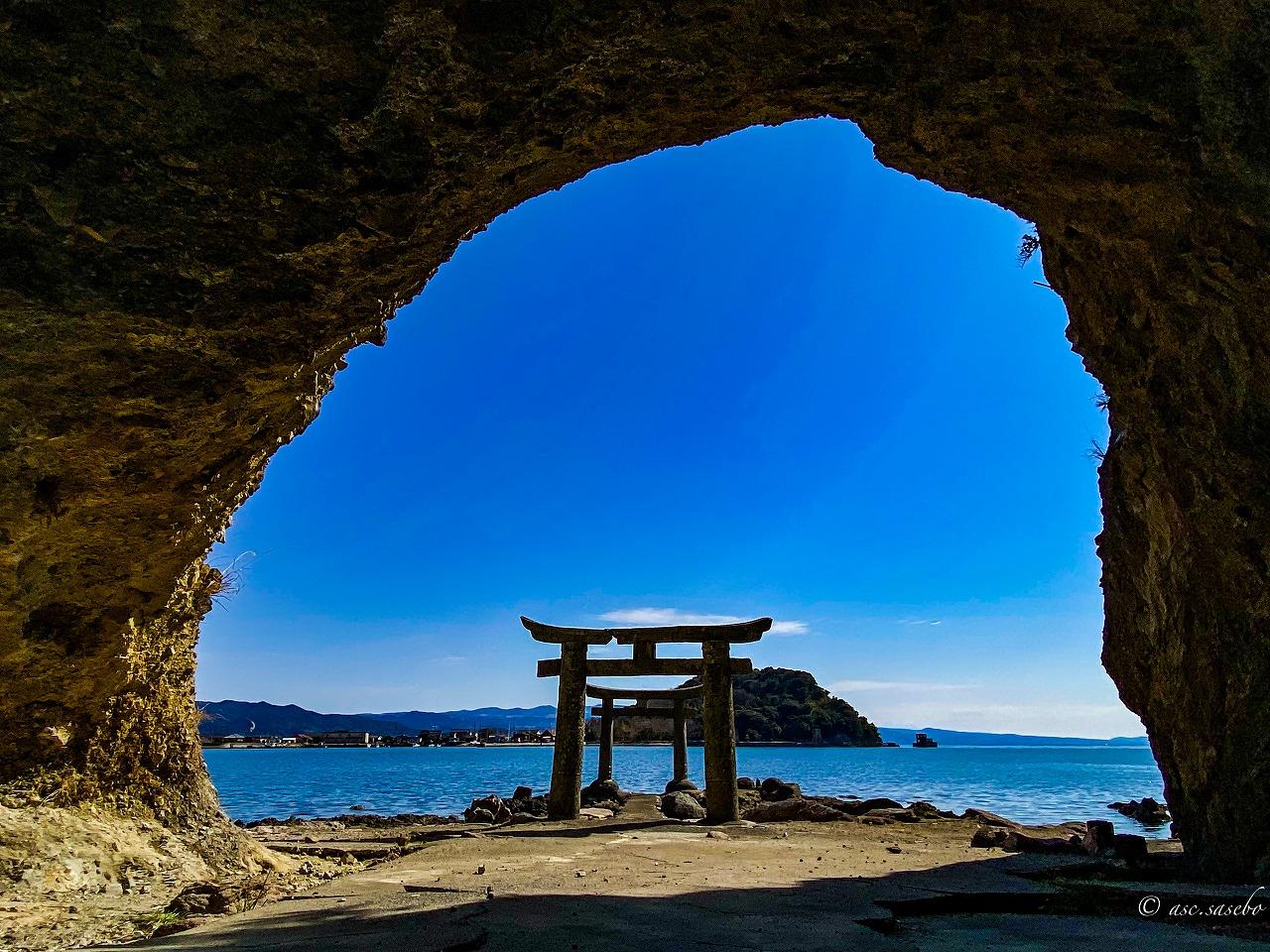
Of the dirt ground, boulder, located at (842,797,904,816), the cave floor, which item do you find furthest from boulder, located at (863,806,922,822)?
the cave floor

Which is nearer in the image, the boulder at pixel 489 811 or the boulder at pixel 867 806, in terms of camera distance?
the boulder at pixel 489 811

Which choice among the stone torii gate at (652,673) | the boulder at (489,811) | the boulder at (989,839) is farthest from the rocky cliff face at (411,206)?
the boulder at (489,811)

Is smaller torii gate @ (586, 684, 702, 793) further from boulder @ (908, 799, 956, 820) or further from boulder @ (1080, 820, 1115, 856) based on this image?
boulder @ (1080, 820, 1115, 856)

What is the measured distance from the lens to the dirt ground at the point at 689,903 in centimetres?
496

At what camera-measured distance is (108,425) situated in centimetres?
568

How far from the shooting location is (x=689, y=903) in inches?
247

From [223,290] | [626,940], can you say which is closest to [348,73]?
[223,290]

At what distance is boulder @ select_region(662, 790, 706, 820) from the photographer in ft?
53.1

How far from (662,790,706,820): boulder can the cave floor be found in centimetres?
605

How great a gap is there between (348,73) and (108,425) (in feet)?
11.0

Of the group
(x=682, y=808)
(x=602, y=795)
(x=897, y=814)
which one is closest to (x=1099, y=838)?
(x=897, y=814)

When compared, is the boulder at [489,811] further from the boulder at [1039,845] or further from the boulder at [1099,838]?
the boulder at [1099,838]

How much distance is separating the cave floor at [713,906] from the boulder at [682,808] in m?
6.05

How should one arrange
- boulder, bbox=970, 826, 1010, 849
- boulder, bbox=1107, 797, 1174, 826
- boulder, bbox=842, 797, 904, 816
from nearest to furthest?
boulder, bbox=970, 826, 1010, 849 < boulder, bbox=842, 797, 904, 816 < boulder, bbox=1107, 797, 1174, 826
